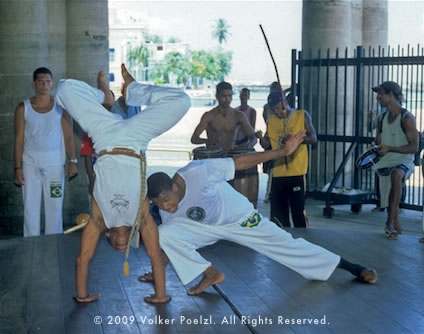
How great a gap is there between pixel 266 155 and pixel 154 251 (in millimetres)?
997

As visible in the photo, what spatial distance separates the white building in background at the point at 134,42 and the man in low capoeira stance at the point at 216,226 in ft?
274

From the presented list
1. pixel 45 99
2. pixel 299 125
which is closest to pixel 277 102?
pixel 299 125

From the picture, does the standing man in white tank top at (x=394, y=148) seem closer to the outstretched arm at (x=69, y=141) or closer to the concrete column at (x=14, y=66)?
the outstretched arm at (x=69, y=141)

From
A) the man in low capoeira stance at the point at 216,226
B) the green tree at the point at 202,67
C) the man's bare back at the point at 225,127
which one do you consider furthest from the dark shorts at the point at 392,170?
the green tree at the point at 202,67

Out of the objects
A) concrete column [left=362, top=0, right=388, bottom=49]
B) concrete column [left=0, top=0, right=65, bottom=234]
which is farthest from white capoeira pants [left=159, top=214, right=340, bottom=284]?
concrete column [left=362, top=0, right=388, bottom=49]

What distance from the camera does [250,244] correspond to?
19.7 feet

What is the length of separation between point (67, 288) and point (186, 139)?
30.8 metres

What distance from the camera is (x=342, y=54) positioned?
14.2 meters

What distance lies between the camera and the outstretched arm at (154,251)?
18.1 ft

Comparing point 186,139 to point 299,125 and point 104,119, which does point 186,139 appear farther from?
point 104,119

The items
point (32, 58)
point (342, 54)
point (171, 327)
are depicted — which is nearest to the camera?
point (171, 327)

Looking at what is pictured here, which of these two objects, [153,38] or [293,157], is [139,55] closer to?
[153,38]

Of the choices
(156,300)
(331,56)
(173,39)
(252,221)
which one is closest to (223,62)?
(173,39)

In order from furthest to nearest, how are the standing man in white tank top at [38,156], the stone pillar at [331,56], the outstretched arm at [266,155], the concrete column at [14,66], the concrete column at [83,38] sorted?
the stone pillar at [331,56] → the concrete column at [83,38] → the concrete column at [14,66] → the standing man in white tank top at [38,156] → the outstretched arm at [266,155]
